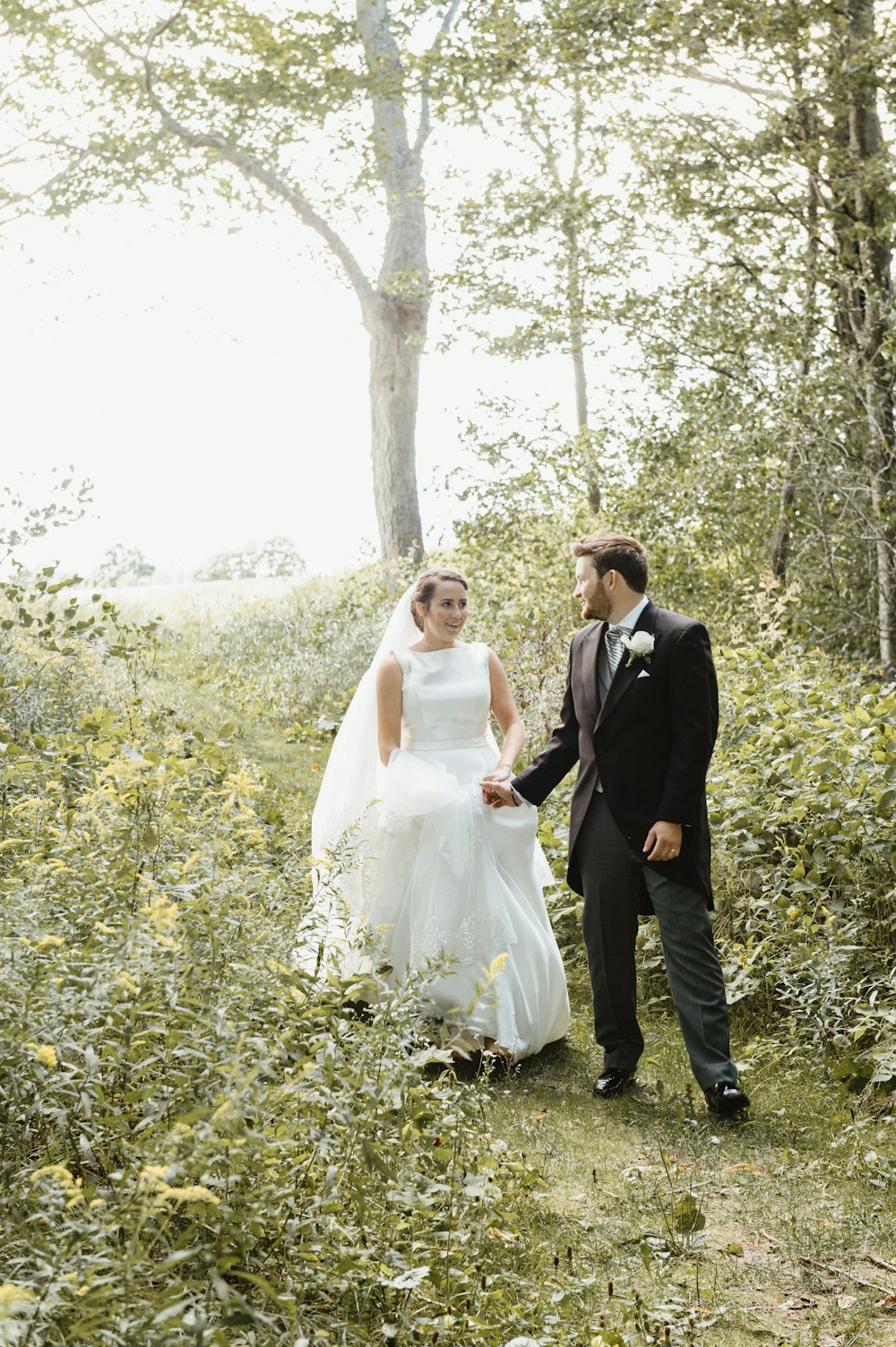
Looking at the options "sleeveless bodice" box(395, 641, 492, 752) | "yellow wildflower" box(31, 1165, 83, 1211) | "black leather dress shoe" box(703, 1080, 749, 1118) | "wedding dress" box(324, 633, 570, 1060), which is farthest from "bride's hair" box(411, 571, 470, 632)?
"yellow wildflower" box(31, 1165, 83, 1211)

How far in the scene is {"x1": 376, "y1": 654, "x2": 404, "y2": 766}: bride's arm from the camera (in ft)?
19.0

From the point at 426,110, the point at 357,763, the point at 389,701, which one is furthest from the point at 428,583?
the point at 426,110

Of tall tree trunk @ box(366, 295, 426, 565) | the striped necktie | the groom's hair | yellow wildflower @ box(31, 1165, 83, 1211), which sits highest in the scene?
tall tree trunk @ box(366, 295, 426, 565)

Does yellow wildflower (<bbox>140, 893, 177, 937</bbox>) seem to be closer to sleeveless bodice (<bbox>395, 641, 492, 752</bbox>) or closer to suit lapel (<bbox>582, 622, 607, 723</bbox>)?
suit lapel (<bbox>582, 622, 607, 723</bbox>)

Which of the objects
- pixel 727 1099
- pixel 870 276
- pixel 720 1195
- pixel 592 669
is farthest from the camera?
pixel 870 276

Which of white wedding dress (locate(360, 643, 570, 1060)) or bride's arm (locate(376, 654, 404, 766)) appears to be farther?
bride's arm (locate(376, 654, 404, 766))

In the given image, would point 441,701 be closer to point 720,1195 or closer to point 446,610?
point 446,610

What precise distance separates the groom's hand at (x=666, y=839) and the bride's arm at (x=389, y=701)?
152 centimetres

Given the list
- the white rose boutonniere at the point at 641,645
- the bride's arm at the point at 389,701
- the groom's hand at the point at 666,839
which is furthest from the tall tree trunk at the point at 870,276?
the groom's hand at the point at 666,839

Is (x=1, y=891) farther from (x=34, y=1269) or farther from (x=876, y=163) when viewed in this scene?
(x=876, y=163)

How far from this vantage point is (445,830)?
5.39 m

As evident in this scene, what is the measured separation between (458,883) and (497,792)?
1.39 ft

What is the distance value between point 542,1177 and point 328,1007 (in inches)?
42.6

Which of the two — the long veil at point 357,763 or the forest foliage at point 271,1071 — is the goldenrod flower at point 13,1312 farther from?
the long veil at point 357,763
